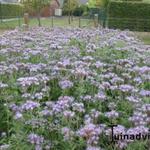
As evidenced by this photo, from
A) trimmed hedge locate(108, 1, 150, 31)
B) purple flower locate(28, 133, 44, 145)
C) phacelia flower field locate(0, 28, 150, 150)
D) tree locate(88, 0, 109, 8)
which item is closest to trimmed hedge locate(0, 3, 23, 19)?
tree locate(88, 0, 109, 8)

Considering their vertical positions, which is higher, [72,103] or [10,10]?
[72,103]

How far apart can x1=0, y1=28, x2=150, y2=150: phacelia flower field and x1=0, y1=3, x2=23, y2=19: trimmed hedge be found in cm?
3192

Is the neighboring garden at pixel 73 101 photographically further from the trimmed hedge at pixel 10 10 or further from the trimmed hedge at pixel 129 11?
the trimmed hedge at pixel 10 10

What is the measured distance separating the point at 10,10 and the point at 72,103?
40.1 m

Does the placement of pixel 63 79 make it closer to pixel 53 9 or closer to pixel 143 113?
pixel 143 113

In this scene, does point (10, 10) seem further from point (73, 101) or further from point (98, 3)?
point (73, 101)

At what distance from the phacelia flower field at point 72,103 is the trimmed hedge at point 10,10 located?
3192cm

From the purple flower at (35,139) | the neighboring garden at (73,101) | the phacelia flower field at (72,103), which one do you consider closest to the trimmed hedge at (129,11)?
the neighboring garden at (73,101)

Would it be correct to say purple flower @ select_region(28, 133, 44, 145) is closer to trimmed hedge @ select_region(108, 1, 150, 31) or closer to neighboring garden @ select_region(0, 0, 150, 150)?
neighboring garden @ select_region(0, 0, 150, 150)

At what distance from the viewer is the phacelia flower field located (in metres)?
3.66

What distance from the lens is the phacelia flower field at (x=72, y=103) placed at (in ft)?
12.0

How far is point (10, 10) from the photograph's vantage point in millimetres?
43344

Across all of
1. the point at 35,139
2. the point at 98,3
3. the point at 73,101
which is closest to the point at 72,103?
the point at 73,101

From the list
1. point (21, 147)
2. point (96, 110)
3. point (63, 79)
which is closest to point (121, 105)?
point (96, 110)
